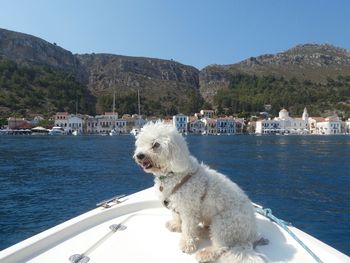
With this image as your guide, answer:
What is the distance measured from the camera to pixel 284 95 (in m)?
151

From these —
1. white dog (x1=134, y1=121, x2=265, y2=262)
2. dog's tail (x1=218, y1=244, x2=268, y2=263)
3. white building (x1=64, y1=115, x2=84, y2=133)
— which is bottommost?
white building (x1=64, y1=115, x2=84, y2=133)

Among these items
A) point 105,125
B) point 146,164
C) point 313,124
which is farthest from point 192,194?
point 313,124

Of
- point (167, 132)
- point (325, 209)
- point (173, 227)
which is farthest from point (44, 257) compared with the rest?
point (325, 209)

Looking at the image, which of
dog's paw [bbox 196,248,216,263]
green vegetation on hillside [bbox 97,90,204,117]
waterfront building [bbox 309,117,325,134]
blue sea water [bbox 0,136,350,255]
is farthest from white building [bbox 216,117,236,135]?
dog's paw [bbox 196,248,216,263]

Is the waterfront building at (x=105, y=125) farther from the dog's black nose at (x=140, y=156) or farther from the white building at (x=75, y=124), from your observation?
the dog's black nose at (x=140, y=156)

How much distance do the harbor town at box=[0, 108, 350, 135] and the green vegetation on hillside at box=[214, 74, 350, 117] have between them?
685 inches

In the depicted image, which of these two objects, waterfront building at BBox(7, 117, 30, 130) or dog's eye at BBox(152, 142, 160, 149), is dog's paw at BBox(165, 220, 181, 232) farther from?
waterfront building at BBox(7, 117, 30, 130)

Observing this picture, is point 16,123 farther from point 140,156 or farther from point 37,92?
point 140,156

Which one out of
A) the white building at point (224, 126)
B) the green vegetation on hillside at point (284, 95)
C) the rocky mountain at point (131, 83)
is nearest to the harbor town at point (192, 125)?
Answer: the white building at point (224, 126)

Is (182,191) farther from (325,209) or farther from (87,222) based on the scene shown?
(325,209)

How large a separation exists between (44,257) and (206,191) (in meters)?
1.34

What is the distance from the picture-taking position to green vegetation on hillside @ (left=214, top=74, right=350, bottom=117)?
471ft

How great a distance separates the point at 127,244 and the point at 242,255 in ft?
3.28

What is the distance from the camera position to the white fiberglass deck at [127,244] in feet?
8.52
